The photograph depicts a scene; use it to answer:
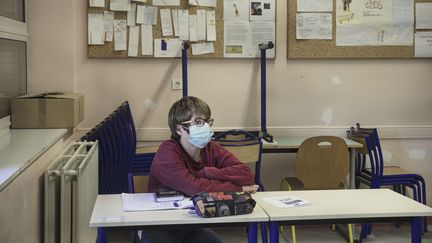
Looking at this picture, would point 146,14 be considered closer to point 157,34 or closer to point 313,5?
point 157,34

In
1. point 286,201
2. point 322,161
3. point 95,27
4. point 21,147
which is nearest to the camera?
point 286,201

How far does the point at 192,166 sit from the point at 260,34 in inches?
81.4

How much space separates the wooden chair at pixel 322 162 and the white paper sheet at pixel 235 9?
123 cm

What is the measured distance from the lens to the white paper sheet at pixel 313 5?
428 cm

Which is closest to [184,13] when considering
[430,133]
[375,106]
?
[375,106]

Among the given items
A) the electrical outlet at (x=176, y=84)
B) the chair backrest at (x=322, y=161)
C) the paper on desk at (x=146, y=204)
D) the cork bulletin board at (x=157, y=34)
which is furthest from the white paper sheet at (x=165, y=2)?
the paper on desk at (x=146, y=204)

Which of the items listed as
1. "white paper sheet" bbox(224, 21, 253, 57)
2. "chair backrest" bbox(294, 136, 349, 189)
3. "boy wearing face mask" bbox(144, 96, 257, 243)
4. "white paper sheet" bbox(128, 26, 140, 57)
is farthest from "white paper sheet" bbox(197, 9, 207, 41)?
"boy wearing face mask" bbox(144, 96, 257, 243)

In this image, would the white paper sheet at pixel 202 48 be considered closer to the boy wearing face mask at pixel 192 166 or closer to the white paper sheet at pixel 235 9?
the white paper sheet at pixel 235 9

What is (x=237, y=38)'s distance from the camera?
4.25 metres

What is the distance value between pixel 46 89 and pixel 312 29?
2.18 metres

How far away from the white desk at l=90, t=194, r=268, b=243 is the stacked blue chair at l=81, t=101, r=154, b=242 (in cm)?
132

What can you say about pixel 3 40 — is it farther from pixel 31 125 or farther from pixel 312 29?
pixel 312 29

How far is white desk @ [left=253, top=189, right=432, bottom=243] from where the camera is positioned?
2.07 meters

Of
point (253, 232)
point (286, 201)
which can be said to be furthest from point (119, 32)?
point (253, 232)
